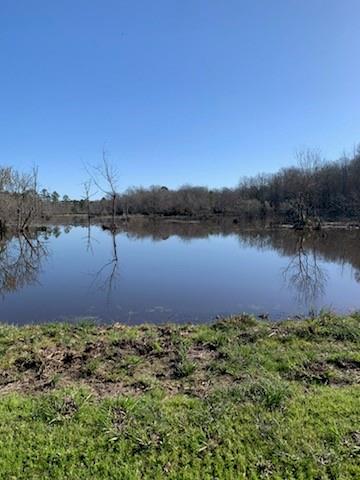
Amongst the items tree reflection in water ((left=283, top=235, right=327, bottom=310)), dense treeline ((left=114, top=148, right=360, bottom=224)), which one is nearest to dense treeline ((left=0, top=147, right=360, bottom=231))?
dense treeline ((left=114, top=148, right=360, bottom=224))

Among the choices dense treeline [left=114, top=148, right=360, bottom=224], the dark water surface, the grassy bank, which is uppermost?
dense treeline [left=114, top=148, right=360, bottom=224]

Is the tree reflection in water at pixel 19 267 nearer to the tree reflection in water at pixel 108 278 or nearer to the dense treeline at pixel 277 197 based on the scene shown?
the tree reflection in water at pixel 108 278

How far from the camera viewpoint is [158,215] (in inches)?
2704

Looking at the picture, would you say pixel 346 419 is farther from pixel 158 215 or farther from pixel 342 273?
pixel 158 215

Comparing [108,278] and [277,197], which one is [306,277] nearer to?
[108,278]

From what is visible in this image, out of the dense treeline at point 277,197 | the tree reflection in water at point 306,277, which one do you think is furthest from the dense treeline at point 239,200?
the tree reflection in water at point 306,277

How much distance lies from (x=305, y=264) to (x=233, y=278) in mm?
4334

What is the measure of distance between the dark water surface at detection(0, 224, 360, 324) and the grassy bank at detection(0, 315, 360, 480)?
269 centimetres

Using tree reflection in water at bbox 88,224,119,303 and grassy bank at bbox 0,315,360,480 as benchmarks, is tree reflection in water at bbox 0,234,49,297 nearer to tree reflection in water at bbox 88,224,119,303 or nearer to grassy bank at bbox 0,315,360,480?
tree reflection in water at bbox 88,224,119,303

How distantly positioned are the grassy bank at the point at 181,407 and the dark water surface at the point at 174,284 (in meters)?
2.69

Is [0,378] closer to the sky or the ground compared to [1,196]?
closer to the ground

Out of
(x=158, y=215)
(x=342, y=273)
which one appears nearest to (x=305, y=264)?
(x=342, y=273)

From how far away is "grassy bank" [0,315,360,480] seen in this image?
8.11ft

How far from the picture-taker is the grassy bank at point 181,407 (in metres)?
2.47
